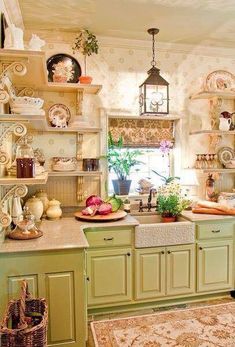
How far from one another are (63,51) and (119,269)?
7.24 ft

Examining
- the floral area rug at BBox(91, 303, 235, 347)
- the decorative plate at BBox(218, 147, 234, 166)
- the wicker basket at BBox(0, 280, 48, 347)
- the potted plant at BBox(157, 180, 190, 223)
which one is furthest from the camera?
the decorative plate at BBox(218, 147, 234, 166)

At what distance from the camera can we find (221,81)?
11.6ft

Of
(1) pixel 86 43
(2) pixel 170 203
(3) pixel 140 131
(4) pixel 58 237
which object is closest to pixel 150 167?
(3) pixel 140 131

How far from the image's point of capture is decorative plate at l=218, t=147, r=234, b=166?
3561mm

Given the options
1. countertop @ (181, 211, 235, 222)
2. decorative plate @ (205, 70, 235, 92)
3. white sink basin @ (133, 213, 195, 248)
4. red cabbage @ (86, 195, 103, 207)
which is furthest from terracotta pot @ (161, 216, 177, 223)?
decorative plate @ (205, 70, 235, 92)

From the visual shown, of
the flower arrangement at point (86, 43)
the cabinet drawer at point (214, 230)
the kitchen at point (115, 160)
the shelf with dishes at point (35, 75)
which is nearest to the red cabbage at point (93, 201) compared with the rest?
the kitchen at point (115, 160)

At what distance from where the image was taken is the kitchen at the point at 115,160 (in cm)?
207

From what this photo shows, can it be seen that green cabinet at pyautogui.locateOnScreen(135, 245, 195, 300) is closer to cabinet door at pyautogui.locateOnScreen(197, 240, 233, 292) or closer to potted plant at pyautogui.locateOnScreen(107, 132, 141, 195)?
cabinet door at pyautogui.locateOnScreen(197, 240, 233, 292)

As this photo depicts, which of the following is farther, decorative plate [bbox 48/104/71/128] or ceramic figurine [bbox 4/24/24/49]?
decorative plate [bbox 48/104/71/128]

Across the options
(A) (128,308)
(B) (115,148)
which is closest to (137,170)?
(B) (115,148)

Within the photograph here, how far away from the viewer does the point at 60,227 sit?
8.52ft

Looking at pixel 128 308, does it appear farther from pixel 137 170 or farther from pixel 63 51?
pixel 63 51

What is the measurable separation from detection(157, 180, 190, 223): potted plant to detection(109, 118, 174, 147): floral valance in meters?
0.60

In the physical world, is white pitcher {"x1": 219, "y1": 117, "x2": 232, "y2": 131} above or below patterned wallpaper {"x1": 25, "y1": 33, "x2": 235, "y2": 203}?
below
